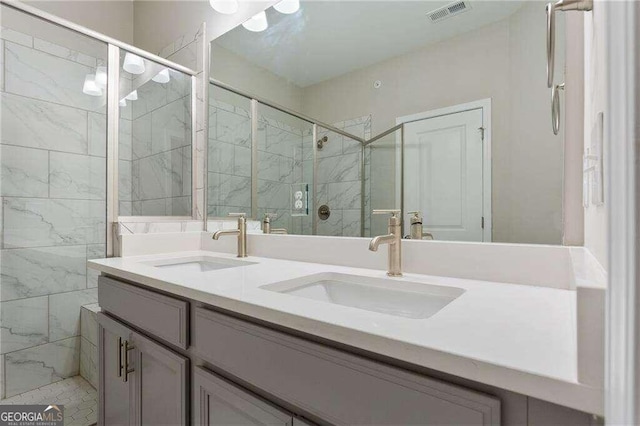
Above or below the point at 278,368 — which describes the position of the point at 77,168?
above

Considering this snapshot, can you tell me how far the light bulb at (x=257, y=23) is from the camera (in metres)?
1.54

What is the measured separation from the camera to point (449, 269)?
3.02 ft

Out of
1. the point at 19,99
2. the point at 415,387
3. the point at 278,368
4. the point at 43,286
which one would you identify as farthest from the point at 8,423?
the point at 415,387

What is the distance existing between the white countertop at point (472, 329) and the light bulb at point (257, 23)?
1270mm

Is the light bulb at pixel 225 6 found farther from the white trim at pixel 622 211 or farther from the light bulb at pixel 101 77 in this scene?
the white trim at pixel 622 211

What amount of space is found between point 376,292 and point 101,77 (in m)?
1.71

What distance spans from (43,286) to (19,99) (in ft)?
3.16

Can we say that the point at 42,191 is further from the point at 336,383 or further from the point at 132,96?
the point at 336,383

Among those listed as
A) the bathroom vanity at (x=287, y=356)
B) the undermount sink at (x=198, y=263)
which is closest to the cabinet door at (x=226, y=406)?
the bathroom vanity at (x=287, y=356)

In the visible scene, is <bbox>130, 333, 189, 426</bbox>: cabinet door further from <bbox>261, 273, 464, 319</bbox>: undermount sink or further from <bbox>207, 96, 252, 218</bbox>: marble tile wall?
<bbox>207, 96, 252, 218</bbox>: marble tile wall

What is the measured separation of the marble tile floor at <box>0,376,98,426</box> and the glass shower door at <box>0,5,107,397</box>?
45 millimetres

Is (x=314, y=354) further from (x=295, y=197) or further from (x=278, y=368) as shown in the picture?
(x=295, y=197)

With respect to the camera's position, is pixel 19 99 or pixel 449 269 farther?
pixel 19 99

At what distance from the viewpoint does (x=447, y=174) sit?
95 centimetres
